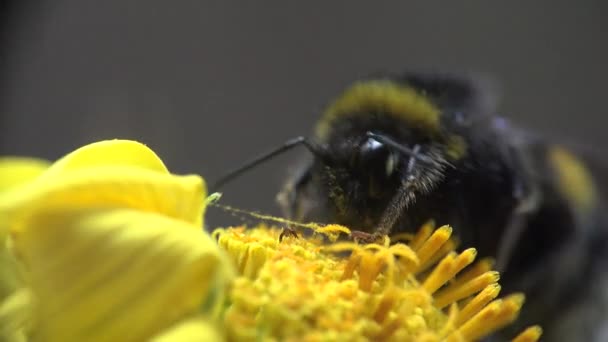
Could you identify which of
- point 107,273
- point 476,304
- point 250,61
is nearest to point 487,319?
point 476,304

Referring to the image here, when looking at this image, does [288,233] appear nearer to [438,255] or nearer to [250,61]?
[438,255]

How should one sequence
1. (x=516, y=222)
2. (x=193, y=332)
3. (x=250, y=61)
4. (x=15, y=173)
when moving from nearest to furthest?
Answer: (x=193, y=332) < (x=15, y=173) < (x=516, y=222) < (x=250, y=61)

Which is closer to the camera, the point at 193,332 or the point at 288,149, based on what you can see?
the point at 193,332

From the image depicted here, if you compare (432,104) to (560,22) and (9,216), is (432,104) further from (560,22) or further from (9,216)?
(560,22)

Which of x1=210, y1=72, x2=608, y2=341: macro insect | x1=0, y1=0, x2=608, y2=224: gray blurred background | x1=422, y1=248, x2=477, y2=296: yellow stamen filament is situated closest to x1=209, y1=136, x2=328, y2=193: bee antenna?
x1=210, y1=72, x2=608, y2=341: macro insect

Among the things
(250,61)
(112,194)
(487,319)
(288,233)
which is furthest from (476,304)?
(250,61)

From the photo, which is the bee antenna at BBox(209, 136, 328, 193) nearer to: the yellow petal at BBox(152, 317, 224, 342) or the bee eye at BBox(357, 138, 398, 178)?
the bee eye at BBox(357, 138, 398, 178)

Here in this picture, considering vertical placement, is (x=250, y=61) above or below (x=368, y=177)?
below

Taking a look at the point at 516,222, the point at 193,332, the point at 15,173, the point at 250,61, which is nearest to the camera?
the point at 193,332

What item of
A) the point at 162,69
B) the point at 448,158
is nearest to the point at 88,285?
the point at 448,158
